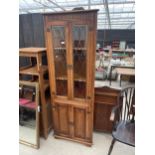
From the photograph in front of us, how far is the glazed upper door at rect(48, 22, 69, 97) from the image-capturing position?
6.27ft

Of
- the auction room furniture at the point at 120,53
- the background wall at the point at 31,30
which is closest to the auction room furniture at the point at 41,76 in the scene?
the background wall at the point at 31,30

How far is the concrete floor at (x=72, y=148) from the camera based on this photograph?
209 cm

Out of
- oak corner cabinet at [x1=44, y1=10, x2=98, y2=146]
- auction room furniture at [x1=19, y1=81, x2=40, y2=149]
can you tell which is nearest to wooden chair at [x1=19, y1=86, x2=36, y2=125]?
auction room furniture at [x1=19, y1=81, x2=40, y2=149]

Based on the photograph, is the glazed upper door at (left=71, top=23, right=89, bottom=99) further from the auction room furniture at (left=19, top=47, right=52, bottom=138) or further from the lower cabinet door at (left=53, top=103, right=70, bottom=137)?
the auction room furniture at (left=19, top=47, right=52, bottom=138)

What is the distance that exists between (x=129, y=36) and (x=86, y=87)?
6.95m

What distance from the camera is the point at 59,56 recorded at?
80.7 inches

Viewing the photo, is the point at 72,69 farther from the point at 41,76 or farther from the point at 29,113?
the point at 29,113

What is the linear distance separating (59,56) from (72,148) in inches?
50.6

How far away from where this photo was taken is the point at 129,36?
26.5ft
